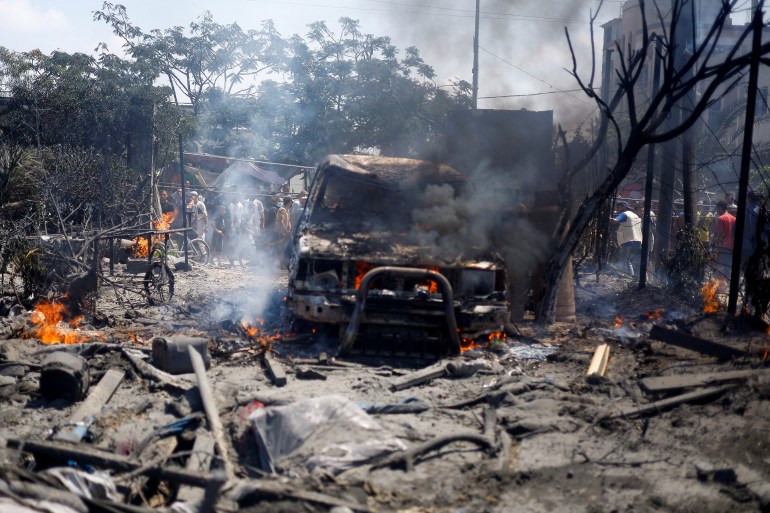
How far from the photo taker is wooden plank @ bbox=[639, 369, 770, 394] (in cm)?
582

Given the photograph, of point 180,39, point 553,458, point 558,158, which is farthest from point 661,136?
point 180,39

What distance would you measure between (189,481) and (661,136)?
746 cm

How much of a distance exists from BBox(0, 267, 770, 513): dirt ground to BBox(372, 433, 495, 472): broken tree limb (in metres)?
0.01

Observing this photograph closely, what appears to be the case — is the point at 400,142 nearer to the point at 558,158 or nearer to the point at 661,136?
the point at 558,158

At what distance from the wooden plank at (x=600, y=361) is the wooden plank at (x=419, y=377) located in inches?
56.4

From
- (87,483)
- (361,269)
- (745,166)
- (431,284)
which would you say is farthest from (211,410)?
(745,166)

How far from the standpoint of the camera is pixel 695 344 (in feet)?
24.7

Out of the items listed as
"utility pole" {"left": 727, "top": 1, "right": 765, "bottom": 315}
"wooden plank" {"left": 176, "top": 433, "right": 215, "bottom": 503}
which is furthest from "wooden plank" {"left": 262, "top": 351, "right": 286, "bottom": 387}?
"utility pole" {"left": 727, "top": 1, "right": 765, "bottom": 315}

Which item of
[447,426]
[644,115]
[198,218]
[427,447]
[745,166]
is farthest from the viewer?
[198,218]

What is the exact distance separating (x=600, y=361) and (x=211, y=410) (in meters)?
3.95

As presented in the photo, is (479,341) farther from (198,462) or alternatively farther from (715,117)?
(715,117)

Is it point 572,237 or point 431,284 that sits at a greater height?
point 572,237

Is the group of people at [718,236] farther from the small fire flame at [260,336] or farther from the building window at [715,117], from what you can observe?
the building window at [715,117]

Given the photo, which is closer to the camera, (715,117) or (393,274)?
(393,274)
